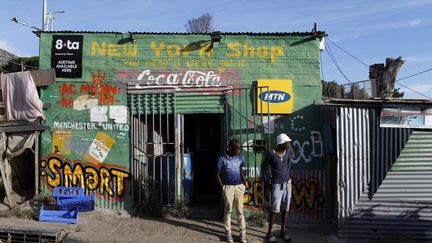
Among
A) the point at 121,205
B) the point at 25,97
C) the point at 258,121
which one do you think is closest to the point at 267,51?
the point at 258,121

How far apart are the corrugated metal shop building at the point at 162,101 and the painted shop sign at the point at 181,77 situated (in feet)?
0.07

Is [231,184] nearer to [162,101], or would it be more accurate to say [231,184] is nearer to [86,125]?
[162,101]

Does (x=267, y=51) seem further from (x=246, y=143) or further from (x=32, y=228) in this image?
(x=32, y=228)

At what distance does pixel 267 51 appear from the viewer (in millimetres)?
8664

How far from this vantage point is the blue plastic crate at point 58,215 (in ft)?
26.0

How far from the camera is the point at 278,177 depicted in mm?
7039

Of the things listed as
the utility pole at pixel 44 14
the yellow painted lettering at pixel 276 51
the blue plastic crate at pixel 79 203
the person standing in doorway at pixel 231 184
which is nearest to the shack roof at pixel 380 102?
the yellow painted lettering at pixel 276 51

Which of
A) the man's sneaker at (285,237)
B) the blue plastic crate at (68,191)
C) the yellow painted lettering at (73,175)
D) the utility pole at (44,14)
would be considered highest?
the utility pole at (44,14)

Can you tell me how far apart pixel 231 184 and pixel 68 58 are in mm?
4519

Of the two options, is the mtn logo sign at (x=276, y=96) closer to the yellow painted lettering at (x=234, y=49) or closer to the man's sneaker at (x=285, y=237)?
the yellow painted lettering at (x=234, y=49)

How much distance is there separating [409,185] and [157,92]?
5.05 metres

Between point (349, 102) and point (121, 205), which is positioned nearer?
point (349, 102)

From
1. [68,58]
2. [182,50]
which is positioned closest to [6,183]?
[68,58]

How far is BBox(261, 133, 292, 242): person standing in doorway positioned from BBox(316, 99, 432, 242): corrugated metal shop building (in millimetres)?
1012
